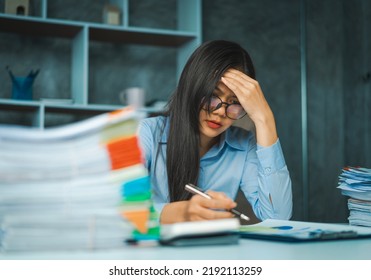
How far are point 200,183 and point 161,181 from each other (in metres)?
0.18

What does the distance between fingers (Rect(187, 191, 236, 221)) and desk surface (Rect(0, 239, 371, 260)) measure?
0.07 meters

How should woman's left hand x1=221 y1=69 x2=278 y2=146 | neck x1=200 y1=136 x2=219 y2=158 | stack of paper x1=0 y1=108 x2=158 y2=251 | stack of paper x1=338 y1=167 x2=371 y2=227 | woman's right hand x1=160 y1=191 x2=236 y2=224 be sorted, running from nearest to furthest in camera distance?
stack of paper x1=0 y1=108 x2=158 y2=251, woman's right hand x1=160 y1=191 x2=236 y2=224, stack of paper x1=338 y1=167 x2=371 y2=227, woman's left hand x1=221 y1=69 x2=278 y2=146, neck x1=200 y1=136 x2=219 y2=158

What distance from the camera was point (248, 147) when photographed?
6.79ft

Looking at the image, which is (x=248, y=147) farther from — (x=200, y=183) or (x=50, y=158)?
(x=50, y=158)

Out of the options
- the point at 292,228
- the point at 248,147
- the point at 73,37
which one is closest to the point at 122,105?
the point at 73,37

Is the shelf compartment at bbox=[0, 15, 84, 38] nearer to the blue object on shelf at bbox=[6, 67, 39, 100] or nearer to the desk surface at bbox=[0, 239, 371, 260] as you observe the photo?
the blue object on shelf at bbox=[6, 67, 39, 100]

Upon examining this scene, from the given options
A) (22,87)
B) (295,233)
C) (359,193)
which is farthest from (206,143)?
(22,87)

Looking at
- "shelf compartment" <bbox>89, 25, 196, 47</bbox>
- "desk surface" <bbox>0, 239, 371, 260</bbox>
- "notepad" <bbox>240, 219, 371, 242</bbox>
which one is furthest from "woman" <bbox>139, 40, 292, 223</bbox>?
"shelf compartment" <bbox>89, 25, 196, 47</bbox>

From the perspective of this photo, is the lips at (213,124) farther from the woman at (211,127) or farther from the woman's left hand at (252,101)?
the woman's left hand at (252,101)

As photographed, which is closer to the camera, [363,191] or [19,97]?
[363,191]

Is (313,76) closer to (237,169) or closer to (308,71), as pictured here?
(308,71)

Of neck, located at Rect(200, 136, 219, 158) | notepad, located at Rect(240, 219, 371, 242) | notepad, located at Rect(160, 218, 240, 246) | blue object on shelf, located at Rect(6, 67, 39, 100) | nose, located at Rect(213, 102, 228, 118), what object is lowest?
notepad, located at Rect(240, 219, 371, 242)

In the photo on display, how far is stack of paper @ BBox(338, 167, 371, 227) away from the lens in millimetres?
1726
